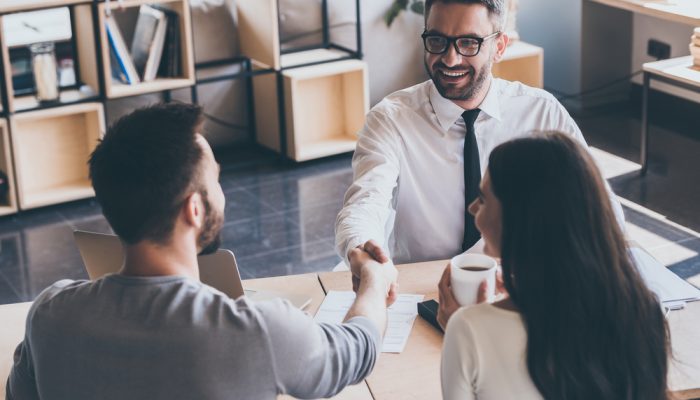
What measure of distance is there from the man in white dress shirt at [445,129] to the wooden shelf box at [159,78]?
2.24 m

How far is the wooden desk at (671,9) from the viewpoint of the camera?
4574 millimetres

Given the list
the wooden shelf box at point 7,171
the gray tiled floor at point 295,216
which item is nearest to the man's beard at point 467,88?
the gray tiled floor at point 295,216

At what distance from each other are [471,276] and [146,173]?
2.10 ft

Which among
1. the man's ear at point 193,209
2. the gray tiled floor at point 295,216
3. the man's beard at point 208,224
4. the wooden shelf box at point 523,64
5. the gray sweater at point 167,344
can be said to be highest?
the man's ear at point 193,209

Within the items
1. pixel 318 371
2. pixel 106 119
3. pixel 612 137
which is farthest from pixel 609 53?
pixel 318 371

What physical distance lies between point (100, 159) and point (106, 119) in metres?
3.57

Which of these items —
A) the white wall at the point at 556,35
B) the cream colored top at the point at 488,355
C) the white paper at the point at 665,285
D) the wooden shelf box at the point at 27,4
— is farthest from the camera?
the white wall at the point at 556,35

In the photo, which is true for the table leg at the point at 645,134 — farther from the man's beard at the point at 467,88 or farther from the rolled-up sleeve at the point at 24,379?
the rolled-up sleeve at the point at 24,379

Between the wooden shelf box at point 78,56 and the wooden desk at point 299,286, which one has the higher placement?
the wooden shelf box at point 78,56

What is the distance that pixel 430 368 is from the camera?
194 centimetres

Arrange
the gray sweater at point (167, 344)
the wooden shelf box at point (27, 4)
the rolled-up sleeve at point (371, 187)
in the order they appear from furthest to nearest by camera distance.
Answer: the wooden shelf box at point (27, 4)
the rolled-up sleeve at point (371, 187)
the gray sweater at point (167, 344)

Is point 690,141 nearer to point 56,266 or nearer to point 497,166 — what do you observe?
point 56,266

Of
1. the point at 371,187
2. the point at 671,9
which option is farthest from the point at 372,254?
the point at 671,9

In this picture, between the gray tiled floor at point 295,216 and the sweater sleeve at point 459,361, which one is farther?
the gray tiled floor at point 295,216
